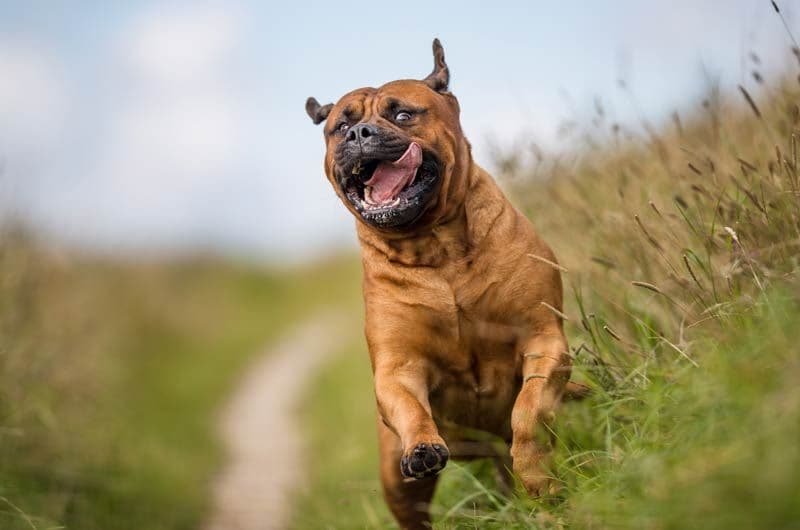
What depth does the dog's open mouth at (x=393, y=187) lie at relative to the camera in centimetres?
416

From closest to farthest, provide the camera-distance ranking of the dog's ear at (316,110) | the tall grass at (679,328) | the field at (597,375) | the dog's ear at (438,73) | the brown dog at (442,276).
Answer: the tall grass at (679,328) < the field at (597,375) < the brown dog at (442,276) < the dog's ear at (438,73) < the dog's ear at (316,110)

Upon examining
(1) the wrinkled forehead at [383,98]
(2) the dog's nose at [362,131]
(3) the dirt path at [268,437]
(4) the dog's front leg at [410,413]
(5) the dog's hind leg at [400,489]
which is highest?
(1) the wrinkled forehead at [383,98]

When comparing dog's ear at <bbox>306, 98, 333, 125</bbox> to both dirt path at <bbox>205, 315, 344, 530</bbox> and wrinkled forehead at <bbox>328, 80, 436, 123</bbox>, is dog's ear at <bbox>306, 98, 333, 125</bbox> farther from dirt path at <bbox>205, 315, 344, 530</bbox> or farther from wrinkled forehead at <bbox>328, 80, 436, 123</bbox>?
dirt path at <bbox>205, 315, 344, 530</bbox>

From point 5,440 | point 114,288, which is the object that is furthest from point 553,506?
point 114,288

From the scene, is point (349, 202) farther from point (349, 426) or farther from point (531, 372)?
point (349, 426)

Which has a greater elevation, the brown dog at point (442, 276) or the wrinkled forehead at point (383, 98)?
the wrinkled forehead at point (383, 98)

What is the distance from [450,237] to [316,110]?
47.5 inches

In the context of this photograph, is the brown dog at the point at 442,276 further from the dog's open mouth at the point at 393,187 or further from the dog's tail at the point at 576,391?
the dog's tail at the point at 576,391

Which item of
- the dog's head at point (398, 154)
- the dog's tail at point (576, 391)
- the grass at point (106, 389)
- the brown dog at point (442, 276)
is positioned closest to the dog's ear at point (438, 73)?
the dog's head at point (398, 154)

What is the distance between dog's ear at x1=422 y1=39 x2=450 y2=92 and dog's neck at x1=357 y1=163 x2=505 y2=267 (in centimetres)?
55

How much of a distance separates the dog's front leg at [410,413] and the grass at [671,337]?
0.73 feet

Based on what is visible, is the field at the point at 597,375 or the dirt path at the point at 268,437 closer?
the field at the point at 597,375

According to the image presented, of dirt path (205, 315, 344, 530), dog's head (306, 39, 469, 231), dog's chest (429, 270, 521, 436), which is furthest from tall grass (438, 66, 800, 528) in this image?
dirt path (205, 315, 344, 530)

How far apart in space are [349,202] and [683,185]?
1.68 m
